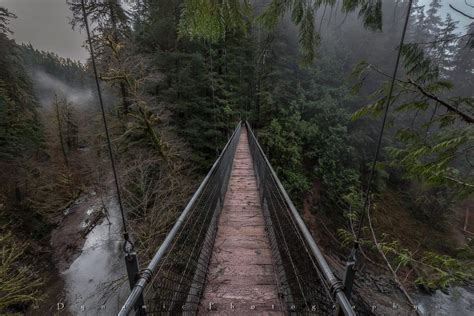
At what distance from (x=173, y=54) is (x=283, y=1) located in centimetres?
891

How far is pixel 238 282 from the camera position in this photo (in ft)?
7.04

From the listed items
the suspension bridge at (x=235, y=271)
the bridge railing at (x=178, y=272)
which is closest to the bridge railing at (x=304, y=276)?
the suspension bridge at (x=235, y=271)

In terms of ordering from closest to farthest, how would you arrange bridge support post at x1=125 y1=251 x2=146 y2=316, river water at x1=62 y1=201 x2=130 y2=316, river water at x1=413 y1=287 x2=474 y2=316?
bridge support post at x1=125 y1=251 x2=146 y2=316 → river water at x1=62 y1=201 x2=130 y2=316 → river water at x1=413 y1=287 x2=474 y2=316

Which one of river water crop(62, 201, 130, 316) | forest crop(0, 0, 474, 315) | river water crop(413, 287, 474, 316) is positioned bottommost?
river water crop(413, 287, 474, 316)

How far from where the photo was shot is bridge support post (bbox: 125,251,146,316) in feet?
3.24

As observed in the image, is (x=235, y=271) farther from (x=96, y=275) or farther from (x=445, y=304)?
(x=445, y=304)

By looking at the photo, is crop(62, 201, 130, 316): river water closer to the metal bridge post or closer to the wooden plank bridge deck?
the wooden plank bridge deck

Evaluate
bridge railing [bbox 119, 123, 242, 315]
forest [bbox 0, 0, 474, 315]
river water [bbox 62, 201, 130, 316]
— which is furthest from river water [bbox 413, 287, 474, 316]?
river water [bbox 62, 201, 130, 316]

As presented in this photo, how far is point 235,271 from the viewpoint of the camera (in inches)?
90.4

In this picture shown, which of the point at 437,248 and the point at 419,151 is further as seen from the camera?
the point at 437,248

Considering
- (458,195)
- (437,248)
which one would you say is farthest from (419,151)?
(437,248)

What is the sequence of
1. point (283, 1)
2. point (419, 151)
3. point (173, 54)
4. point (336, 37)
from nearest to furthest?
point (283, 1) < point (419, 151) < point (173, 54) < point (336, 37)

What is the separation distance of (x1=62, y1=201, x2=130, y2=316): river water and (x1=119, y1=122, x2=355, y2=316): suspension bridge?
6.87 meters

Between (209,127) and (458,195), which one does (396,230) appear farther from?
(458,195)
